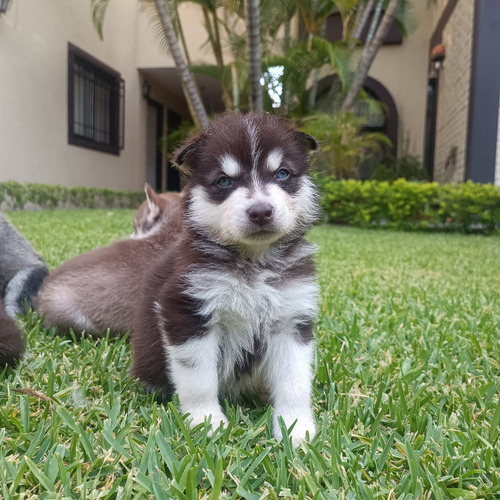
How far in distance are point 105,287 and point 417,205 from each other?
10.1m

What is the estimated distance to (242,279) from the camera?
2.03m

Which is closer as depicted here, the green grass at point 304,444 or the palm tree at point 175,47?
the green grass at point 304,444

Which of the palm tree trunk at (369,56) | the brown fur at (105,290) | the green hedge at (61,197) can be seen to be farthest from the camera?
the palm tree trunk at (369,56)

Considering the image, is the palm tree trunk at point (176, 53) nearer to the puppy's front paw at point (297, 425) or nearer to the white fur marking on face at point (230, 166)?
the white fur marking on face at point (230, 166)

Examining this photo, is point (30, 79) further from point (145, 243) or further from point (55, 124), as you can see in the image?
→ point (145, 243)

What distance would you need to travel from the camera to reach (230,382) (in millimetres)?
2246

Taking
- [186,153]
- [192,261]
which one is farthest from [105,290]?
[186,153]

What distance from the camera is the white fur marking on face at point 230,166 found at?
1.95 metres

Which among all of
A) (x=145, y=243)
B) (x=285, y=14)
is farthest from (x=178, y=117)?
(x=145, y=243)

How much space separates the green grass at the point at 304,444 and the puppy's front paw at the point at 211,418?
61 mm

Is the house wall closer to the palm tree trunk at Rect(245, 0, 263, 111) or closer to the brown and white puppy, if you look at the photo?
the palm tree trunk at Rect(245, 0, 263, 111)

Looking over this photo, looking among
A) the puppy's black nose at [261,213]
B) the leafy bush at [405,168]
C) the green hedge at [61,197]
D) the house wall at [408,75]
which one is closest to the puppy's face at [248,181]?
the puppy's black nose at [261,213]

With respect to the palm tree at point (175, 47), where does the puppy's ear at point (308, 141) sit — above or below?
below

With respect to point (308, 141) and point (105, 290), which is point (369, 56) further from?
point (308, 141)
